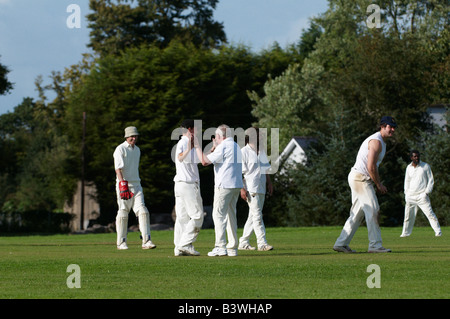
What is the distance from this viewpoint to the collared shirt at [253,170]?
1680 centimetres

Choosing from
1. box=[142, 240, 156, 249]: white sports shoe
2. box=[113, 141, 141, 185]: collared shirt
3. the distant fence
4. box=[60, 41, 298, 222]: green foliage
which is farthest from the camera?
the distant fence

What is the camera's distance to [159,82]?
52594mm

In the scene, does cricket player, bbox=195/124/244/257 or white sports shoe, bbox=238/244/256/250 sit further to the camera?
white sports shoe, bbox=238/244/256/250

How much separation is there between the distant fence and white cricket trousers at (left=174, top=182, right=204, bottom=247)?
42.6 meters

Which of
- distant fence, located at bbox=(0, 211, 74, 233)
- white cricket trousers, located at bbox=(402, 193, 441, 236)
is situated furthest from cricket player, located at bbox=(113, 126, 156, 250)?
distant fence, located at bbox=(0, 211, 74, 233)

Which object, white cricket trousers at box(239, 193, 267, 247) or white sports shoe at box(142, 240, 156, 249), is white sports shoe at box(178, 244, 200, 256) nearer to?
white cricket trousers at box(239, 193, 267, 247)

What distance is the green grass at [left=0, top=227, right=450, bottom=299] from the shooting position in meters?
9.57

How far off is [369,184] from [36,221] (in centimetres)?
4593

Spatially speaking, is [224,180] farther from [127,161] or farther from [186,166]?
[127,161]

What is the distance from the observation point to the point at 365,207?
14.9 metres

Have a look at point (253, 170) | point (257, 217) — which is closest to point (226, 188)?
point (257, 217)

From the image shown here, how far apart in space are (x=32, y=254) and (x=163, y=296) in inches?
324

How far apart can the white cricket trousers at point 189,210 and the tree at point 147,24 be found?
162 feet

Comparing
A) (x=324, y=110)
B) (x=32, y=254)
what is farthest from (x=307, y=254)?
(x=324, y=110)
